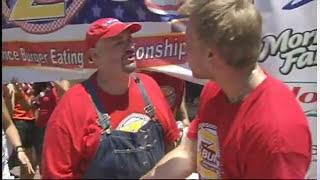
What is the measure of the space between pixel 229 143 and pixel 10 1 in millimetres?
1349

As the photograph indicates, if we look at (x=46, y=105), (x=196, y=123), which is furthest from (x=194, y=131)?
(x=46, y=105)

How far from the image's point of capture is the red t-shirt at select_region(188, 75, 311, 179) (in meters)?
1.38

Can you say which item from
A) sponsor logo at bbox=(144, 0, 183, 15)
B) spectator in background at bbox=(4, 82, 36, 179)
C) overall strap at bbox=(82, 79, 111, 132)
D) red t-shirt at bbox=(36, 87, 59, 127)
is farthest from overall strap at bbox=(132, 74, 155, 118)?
spectator in background at bbox=(4, 82, 36, 179)

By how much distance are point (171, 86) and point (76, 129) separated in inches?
27.0

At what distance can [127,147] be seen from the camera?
2.04 metres

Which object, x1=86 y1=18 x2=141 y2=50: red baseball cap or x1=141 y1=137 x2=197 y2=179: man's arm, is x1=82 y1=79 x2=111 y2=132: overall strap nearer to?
x1=86 y1=18 x2=141 y2=50: red baseball cap

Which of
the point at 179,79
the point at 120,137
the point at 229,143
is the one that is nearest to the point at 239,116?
the point at 229,143

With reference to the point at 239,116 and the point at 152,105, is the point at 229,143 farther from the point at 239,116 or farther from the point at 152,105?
the point at 152,105

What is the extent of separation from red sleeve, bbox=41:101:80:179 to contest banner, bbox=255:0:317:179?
0.93 meters

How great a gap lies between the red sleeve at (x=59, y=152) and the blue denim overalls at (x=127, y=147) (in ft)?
0.23

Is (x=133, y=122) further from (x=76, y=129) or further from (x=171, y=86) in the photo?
(x=171, y=86)

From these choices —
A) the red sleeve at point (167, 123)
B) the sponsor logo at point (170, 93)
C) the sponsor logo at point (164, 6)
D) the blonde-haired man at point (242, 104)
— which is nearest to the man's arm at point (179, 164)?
the blonde-haired man at point (242, 104)

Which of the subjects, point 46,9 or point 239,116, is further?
point 46,9

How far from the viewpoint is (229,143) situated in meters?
1.47
